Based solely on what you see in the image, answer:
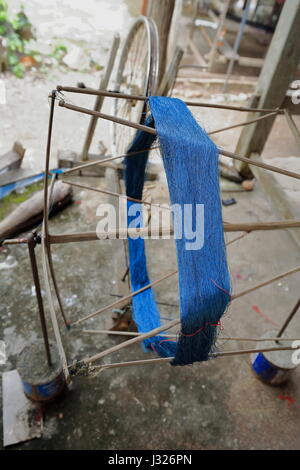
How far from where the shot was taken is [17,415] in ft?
7.99

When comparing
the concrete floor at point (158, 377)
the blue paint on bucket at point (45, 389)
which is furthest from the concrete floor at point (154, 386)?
the blue paint on bucket at point (45, 389)

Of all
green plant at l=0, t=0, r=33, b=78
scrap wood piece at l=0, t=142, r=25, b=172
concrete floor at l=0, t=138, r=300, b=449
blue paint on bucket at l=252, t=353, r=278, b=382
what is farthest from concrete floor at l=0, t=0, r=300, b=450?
green plant at l=0, t=0, r=33, b=78

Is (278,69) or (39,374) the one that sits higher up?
(278,69)

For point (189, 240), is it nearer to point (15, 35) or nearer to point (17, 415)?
point (17, 415)

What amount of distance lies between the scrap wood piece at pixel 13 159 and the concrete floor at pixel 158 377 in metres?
1.06

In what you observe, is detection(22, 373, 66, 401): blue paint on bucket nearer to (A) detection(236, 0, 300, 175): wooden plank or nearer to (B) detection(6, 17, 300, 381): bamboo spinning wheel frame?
(B) detection(6, 17, 300, 381): bamboo spinning wheel frame

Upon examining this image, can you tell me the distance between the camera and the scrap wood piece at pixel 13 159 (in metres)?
4.34

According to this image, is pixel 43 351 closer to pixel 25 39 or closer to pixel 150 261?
pixel 150 261

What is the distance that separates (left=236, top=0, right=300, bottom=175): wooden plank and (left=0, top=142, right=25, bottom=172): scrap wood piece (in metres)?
3.17

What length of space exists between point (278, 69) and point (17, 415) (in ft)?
15.0

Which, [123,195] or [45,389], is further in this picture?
[123,195]

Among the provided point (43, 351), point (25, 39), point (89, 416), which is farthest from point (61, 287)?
point (25, 39)

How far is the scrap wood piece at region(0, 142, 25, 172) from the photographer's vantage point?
4.34 m

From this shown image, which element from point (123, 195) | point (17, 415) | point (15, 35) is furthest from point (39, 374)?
point (15, 35)
